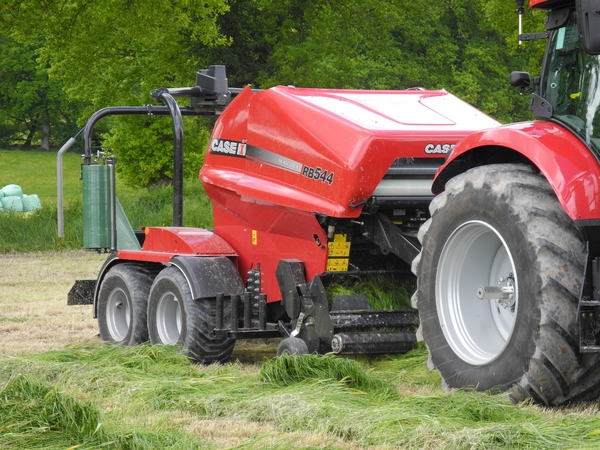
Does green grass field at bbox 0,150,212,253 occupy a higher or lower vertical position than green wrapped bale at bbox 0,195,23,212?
lower

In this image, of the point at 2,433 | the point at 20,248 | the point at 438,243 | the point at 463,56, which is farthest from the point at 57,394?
the point at 463,56

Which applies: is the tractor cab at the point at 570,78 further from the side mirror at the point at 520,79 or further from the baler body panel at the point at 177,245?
the baler body panel at the point at 177,245

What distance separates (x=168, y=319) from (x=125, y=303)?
2.59 feet

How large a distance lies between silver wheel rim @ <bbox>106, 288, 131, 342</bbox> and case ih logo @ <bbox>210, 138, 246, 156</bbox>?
135 centimetres

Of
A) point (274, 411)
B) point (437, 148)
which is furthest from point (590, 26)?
point (274, 411)

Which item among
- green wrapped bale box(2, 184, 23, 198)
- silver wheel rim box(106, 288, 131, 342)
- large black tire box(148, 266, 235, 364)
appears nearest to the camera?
large black tire box(148, 266, 235, 364)

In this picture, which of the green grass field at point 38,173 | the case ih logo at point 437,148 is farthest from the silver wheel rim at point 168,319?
the green grass field at point 38,173

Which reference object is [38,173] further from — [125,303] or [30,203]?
[125,303]

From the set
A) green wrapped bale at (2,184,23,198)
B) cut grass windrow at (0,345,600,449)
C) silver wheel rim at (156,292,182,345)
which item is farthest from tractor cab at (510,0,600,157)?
→ green wrapped bale at (2,184,23,198)

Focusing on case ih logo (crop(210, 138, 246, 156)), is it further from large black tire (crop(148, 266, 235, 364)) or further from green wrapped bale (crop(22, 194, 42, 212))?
green wrapped bale (crop(22, 194, 42, 212))

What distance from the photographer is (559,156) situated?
14.5 ft

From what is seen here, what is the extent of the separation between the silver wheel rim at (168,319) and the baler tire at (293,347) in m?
1.13

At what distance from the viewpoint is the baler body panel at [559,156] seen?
4246 millimetres

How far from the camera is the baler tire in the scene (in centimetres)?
593
